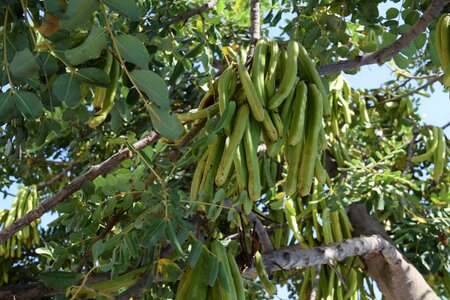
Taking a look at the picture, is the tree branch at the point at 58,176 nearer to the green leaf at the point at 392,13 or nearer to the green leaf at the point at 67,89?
the green leaf at the point at 392,13

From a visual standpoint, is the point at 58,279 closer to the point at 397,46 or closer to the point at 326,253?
the point at 397,46

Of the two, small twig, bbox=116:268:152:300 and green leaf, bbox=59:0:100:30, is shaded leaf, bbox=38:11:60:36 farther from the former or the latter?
small twig, bbox=116:268:152:300

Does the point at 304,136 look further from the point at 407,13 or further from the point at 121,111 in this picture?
the point at 407,13

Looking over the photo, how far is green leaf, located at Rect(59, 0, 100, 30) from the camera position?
890mm

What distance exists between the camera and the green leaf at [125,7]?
956mm

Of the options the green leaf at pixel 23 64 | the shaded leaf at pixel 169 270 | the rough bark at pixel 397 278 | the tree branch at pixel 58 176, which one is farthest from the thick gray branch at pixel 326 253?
the tree branch at pixel 58 176

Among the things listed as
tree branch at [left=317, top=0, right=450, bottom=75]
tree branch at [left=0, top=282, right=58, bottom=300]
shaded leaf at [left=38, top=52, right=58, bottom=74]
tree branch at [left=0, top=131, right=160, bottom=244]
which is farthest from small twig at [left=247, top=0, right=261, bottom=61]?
tree branch at [left=0, top=282, right=58, bottom=300]

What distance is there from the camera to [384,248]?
215 cm

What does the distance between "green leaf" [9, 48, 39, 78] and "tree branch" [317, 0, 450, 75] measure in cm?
65

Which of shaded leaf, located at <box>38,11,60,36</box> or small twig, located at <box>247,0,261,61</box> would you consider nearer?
shaded leaf, located at <box>38,11,60,36</box>

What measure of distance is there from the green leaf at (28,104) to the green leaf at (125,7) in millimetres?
285

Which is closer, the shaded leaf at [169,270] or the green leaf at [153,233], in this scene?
the green leaf at [153,233]

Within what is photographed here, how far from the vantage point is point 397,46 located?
1.44 meters

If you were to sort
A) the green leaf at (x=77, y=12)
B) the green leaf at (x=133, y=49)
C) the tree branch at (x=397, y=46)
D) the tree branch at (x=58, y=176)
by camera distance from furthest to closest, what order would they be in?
1. the tree branch at (x=58, y=176)
2. the tree branch at (x=397, y=46)
3. the green leaf at (x=133, y=49)
4. the green leaf at (x=77, y=12)
